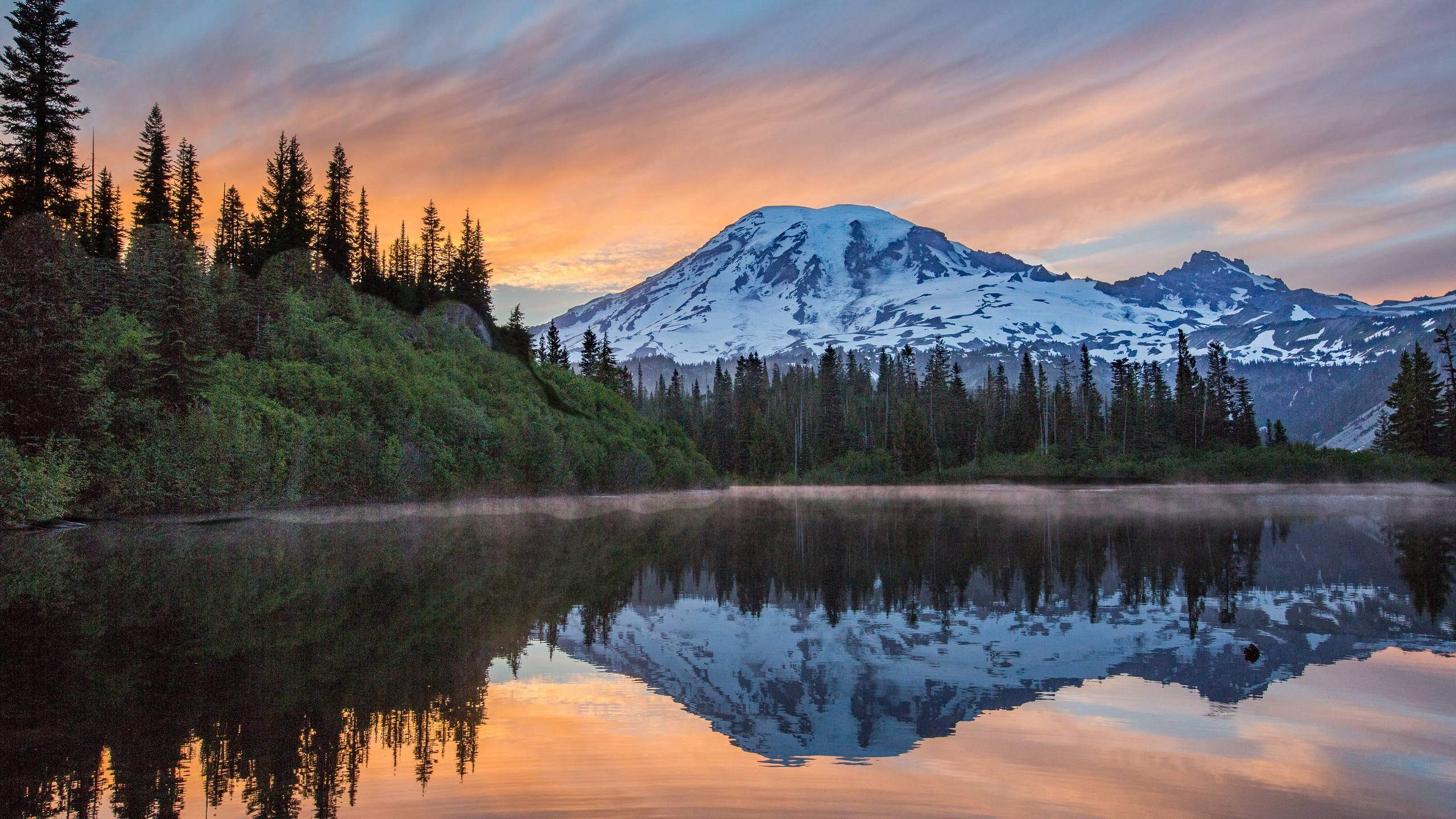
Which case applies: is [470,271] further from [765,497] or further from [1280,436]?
[1280,436]

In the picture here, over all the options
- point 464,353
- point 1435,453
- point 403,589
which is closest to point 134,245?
point 464,353

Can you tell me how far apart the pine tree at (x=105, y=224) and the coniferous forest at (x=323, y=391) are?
1.32 ft

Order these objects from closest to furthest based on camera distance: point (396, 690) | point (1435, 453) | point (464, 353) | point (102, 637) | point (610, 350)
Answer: point (396, 690), point (102, 637), point (464, 353), point (1435, 453), point (610, 350)

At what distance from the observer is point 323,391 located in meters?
61.8

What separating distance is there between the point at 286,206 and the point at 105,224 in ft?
51.1

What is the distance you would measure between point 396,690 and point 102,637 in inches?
273

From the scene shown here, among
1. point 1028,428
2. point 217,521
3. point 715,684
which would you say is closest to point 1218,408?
point 1028,428

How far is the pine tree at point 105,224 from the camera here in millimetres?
67750

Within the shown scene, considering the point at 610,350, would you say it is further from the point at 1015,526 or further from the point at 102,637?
the point at 102,637

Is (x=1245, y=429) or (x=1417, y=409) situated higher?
(x=1417, y=409)

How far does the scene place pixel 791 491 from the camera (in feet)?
383

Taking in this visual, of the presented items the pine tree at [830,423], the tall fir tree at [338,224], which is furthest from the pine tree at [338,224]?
the pine tree at [830,423]

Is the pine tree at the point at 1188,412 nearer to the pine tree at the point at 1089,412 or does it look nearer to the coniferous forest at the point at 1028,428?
the coniferous forest at the point at 1028,428

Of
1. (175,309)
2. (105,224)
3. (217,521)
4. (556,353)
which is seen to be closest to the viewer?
(217,521)
